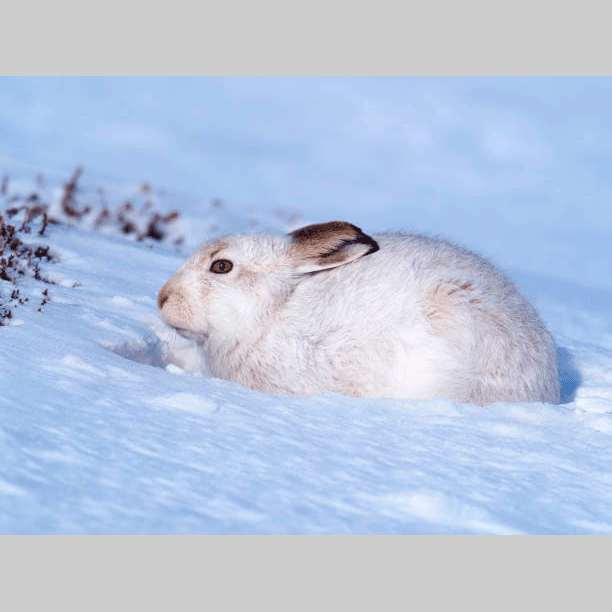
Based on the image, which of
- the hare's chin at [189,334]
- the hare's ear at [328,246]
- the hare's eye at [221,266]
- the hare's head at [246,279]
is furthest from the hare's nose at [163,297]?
the hare's ear at [328,246]

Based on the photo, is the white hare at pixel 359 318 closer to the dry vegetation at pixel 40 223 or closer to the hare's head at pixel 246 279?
the hare's head at pixel 246 279

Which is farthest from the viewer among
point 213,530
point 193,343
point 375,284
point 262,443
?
point 193,343

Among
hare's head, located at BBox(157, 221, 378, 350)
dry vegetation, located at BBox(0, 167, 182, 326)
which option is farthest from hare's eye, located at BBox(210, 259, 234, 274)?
dry vegetation, located at BBox(0, 167, 182, 326)

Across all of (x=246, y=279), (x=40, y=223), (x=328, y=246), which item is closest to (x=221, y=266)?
(x=246, y=279)

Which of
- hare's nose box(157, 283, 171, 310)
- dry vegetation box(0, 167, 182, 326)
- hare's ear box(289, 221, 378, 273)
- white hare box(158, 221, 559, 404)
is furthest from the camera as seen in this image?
dry vegetation box(0, 167, 182, 326)

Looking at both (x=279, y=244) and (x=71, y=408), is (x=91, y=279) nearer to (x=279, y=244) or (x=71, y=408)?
(x=279, y=244)

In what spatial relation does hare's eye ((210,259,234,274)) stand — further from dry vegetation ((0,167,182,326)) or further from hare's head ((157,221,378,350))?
dry vegetation ((0,167,182,326))

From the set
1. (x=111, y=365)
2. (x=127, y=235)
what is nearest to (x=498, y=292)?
(x=111, y=365)

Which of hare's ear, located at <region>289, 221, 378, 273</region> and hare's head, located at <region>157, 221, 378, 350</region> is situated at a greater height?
hare's ear, located at <region>289, 221, 378, 273</region>
